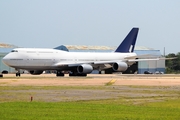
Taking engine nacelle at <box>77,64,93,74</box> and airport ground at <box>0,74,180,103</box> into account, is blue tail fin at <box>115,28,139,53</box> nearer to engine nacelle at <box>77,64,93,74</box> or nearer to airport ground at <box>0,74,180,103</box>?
engine nacelle at <box>77,64,93,74</box>

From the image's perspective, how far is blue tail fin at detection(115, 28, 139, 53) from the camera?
306 feet

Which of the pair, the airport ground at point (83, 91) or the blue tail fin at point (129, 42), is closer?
the airport ground at point (83, 91)

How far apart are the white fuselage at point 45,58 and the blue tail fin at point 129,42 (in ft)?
19.3

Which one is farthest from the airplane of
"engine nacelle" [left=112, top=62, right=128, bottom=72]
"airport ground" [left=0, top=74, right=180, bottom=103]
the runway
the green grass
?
the green grass

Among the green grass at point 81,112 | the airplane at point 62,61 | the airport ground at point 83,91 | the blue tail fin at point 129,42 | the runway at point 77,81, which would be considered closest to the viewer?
the green grass at point 81,112

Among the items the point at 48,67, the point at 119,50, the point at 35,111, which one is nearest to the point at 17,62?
the point at 48,67

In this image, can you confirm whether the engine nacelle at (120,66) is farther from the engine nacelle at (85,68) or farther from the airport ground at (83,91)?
the airport ground at (83,91)

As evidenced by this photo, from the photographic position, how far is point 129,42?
93.6 m

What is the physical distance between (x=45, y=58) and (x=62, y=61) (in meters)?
4.24

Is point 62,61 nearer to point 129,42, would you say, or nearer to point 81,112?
point 129,42

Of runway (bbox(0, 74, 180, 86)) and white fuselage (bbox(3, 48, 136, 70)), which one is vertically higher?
white fuselage (bbox(3, 48, 136, 70))

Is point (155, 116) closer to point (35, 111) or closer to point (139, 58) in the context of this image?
point (35, 111)

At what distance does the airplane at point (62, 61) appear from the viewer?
74750 millimetres

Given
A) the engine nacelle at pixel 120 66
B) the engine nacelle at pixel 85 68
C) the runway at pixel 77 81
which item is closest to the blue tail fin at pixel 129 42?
the engine nacelle at pixel 120 66
